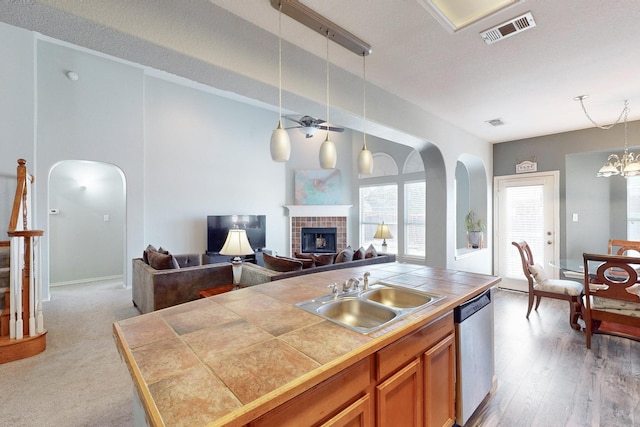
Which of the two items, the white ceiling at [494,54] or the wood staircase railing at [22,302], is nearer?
the white ceiling at [494,54]

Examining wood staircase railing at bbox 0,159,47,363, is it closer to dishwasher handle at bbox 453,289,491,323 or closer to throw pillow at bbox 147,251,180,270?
throw pillow at bbox 147,251,180,270

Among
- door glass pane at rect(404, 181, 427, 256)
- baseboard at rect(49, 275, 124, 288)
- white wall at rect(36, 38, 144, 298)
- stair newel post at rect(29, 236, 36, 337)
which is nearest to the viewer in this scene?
stair newel post at rect(29, 236, 36, 337)

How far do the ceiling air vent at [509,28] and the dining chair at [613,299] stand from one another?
2.17 metres

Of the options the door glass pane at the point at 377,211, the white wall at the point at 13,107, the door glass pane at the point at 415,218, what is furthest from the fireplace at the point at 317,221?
the white wall at the point at 13,107

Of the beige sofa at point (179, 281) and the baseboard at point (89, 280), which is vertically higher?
the beige sofa at point (179, 281)

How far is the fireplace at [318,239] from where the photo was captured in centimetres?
725

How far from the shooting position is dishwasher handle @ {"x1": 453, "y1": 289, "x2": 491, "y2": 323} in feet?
5.77

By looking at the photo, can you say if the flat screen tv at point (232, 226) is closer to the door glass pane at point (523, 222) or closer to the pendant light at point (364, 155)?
the pendant light at point (364, 155)

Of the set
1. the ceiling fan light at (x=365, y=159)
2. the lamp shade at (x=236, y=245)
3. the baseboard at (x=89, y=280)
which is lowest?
the baseboard at (x=89, y=280)

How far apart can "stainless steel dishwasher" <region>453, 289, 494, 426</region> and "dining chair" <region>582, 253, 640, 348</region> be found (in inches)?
58.2

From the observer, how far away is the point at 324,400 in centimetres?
100

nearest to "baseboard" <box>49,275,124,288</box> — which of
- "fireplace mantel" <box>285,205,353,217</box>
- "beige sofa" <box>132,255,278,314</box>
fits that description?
"beige sofa" <box>132,255,278,314</box>

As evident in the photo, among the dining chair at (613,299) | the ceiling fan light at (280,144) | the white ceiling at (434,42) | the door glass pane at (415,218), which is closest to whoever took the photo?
the white ceiling at (434,42)

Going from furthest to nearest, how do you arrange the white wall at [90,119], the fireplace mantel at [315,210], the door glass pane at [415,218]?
the fireplace mantel at [315,210] → the door glass pane at [415,218] → the white wall at [90,119]
